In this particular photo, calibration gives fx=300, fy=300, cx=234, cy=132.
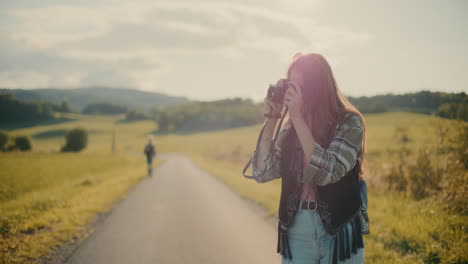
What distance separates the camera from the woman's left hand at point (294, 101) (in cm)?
186

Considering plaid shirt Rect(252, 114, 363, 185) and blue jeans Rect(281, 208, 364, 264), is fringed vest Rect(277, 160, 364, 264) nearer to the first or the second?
blue jeans Rect(281, 208, 364, 264)

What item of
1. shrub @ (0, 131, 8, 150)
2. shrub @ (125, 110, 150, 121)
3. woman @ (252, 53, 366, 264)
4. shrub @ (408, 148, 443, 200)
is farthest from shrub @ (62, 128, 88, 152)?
shrub @ (125, 110, 150, 121)

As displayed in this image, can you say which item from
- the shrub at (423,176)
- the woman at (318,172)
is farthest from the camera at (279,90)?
the shrub at (423,176)

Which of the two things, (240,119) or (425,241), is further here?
(240,119)

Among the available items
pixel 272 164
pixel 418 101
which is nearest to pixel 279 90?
pixel 272 164

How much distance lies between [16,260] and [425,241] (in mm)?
5902

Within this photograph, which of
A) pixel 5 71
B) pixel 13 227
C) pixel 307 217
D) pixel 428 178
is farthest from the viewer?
pixel 428 178

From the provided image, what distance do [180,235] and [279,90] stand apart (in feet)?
14.4

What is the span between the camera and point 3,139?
43.3m

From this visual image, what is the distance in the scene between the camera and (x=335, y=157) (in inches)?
67.6

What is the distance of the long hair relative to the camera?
193cm

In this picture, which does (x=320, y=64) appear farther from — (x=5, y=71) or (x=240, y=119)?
(x=240, y=119)

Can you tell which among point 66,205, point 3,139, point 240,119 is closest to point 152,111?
point 240,119

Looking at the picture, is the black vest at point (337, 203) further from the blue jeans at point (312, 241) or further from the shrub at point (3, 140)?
the shrub at point (3, 140)
